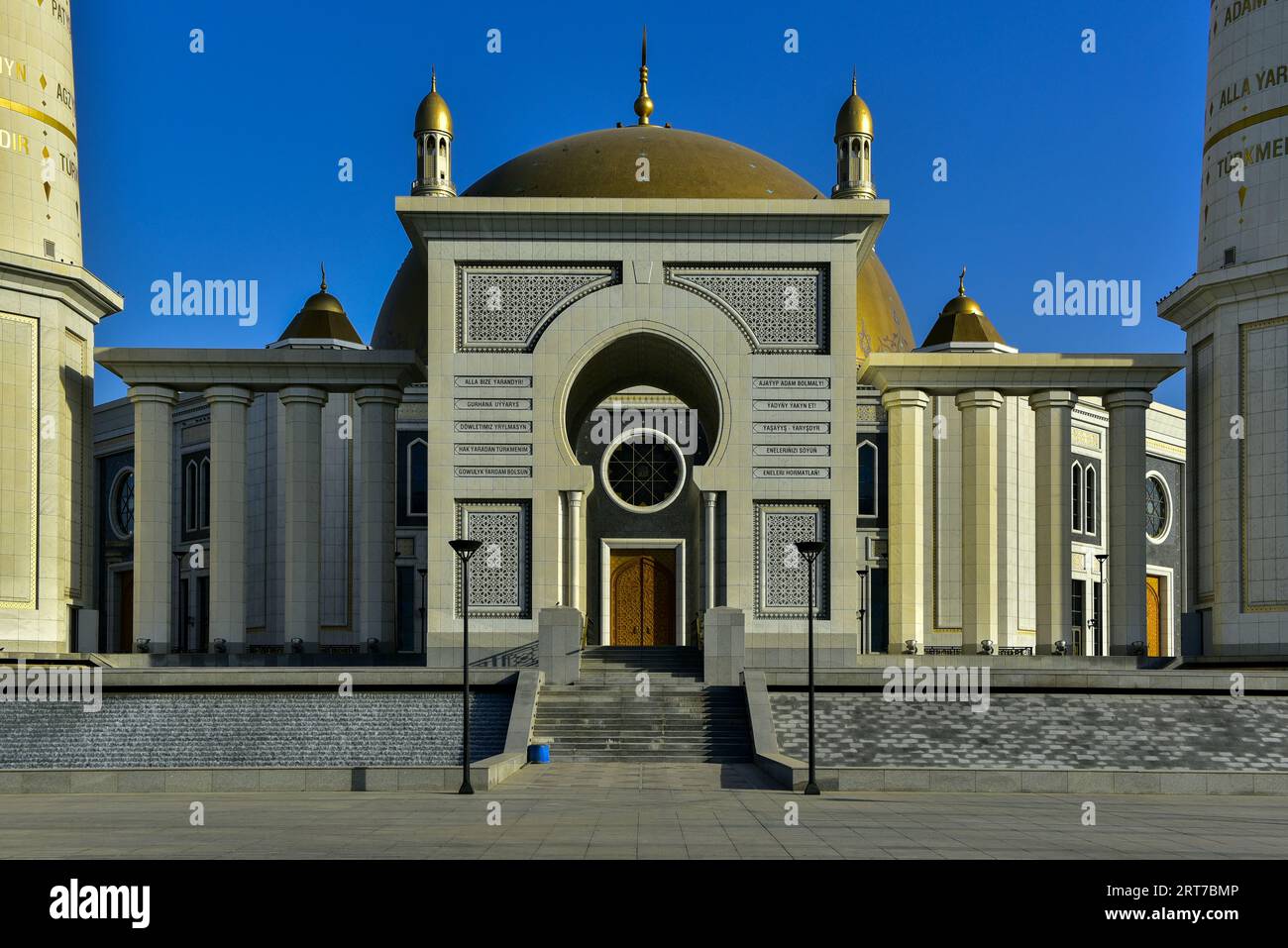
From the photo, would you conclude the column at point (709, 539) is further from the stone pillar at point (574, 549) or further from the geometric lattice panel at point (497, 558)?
the geometric lattice panel at point (497, 558)

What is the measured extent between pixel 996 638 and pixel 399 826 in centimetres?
2896

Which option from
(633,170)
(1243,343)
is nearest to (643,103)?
(633,170)

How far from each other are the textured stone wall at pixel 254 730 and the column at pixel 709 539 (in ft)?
21.1

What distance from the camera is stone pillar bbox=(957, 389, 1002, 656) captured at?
137 feet

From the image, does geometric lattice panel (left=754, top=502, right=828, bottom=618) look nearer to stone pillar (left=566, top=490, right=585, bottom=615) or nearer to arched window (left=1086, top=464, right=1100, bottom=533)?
stone pillar (left=566, top=490, right=585, bottom=615)

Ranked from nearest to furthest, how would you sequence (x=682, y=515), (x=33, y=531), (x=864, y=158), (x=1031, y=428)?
1. (x=33, y=531)
2. (x=864, y=158)
3. (x=682, y=515)
4. (x=1031, y=428)

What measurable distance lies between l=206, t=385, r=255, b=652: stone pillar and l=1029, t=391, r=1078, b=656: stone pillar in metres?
20.0

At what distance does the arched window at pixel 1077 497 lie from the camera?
55.3 m

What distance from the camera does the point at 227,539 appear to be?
1544 inches

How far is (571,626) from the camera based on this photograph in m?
31.9

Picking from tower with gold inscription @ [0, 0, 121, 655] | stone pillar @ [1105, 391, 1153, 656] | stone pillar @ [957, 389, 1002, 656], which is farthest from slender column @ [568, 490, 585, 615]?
stone pillar @ [1105, 391, 1153, 656]

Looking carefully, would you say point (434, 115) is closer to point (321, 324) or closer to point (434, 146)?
point (434, 146)
